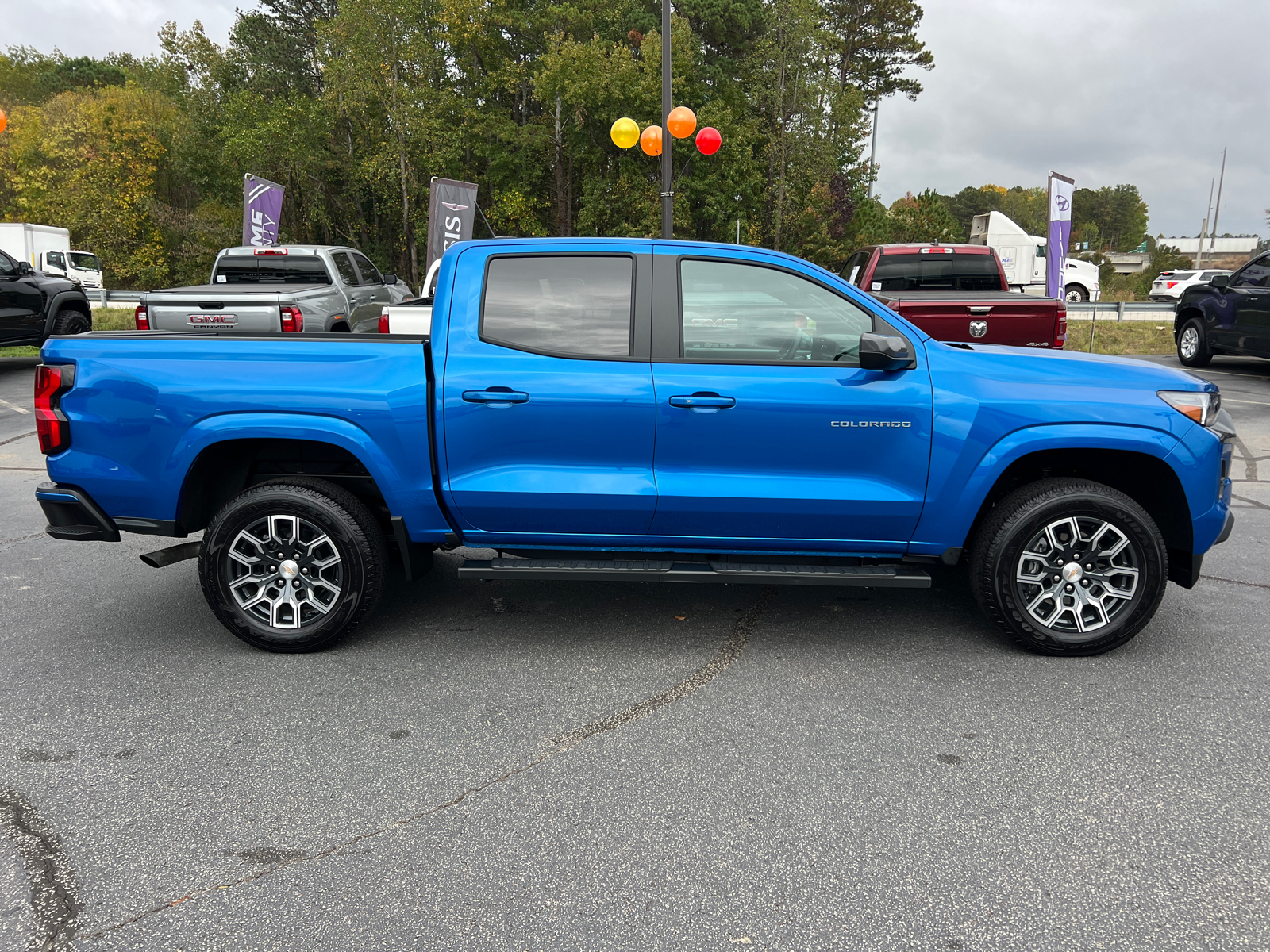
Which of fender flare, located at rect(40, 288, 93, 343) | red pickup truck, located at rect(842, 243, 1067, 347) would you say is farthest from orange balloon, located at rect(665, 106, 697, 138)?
fender flare, located at rect(40, 288, 93, 343)

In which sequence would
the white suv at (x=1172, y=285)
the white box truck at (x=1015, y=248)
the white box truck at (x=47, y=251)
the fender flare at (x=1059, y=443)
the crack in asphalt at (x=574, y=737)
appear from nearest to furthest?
1. the crack in asphalt at (x=574, y=737)
2. the fender flare at (x=1059, y=443)
3. the white box truck at (x=47, y=251)
4. the white suv at (x=1172, y=285)
5. the white box truck at (x=1015, y=248)

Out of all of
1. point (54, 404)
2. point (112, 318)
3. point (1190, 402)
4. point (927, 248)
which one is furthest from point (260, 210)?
point (1190, 402)

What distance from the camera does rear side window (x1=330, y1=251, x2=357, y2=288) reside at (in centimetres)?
1321

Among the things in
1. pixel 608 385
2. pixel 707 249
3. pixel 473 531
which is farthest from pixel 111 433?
pixel 707 249

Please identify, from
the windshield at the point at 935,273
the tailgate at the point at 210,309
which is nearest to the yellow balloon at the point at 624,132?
the windshield at the point at 935,273

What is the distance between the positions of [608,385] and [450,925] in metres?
2.28

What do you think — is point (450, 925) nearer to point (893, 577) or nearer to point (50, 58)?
point (893, 577)

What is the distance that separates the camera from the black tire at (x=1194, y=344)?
14125 mm

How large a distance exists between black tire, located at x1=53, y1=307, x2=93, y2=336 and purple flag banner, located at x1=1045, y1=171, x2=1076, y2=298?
1627 cm

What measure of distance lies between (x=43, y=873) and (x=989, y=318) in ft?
30.1

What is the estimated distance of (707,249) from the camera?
4.21 metres

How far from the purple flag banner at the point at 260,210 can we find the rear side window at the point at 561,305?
18126mm

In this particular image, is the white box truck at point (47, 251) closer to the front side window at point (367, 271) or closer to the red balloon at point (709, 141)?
the front side window at point (367, 271)

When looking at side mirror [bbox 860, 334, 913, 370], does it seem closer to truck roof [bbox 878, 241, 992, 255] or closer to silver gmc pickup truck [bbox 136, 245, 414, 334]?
silver gmc pickup truck [bbox 136, 245, 414, 334]
